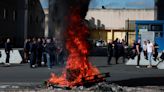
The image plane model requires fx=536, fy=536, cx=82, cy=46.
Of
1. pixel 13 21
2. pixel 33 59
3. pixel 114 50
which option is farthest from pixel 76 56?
pixel 13 21

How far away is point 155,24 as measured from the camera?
4062cm

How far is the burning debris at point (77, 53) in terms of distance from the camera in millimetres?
15570

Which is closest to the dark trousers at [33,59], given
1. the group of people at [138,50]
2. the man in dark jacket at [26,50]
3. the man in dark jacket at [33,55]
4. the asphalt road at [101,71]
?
the man in dark jacket at [33,55]

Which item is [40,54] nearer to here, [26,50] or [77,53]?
[26,50]

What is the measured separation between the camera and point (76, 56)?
52.0 ft

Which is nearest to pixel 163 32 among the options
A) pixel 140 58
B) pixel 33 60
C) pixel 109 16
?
pixel 140 58

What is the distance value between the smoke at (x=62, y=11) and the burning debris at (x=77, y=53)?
31mm

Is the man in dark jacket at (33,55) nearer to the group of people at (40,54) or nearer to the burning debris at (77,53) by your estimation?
the group of people at (40,54)

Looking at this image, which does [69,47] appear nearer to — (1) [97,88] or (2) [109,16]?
(1) [97,88]

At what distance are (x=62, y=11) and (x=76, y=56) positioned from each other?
1.51m

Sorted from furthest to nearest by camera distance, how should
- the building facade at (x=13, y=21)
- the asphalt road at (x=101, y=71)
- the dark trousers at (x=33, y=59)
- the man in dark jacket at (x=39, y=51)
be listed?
the building facade at (x=13, y=21)
the man in dark jacket at (x=39, y=51)
the dark trousers at (x=33, y=59)
the asphalt road at (x=101, y=71)

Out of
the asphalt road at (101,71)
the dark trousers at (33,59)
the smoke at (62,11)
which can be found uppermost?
the smoke at (62,11)

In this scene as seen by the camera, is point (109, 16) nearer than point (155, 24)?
Result: No

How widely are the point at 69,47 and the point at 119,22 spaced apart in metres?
73.9
